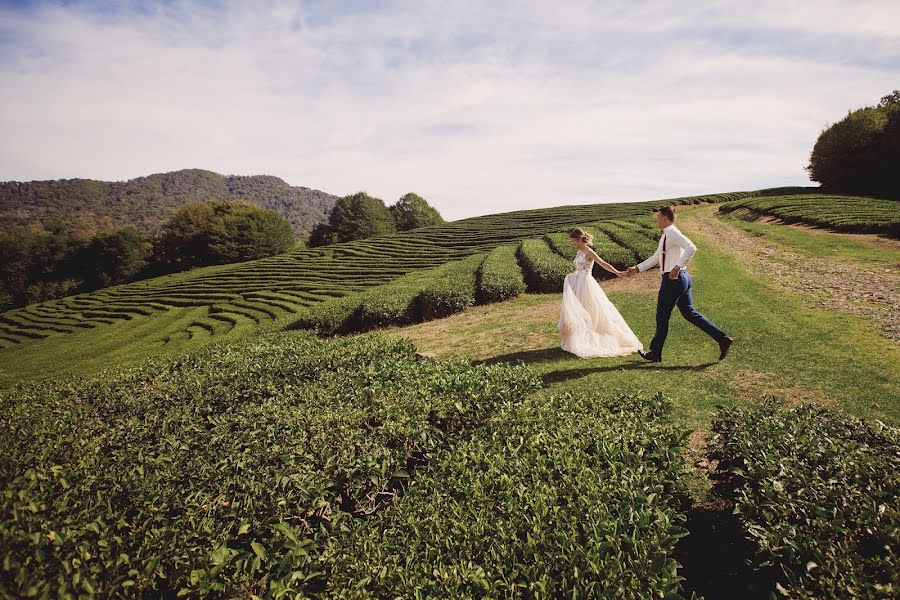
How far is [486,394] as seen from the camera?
5.47 m

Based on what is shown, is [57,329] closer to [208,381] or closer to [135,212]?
[208,381]

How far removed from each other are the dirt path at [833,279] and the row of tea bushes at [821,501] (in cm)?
719

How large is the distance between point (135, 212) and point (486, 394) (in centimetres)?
19068

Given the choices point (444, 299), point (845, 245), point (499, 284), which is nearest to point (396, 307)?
point (444, 299)

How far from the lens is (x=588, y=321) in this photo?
357 inches

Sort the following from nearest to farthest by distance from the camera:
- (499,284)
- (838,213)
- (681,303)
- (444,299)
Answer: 1. (681,303)
2. (444,299)
3. (499,284)
4. (838,213)

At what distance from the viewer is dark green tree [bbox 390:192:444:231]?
89375mm

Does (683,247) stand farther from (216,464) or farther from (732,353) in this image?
(216,464)

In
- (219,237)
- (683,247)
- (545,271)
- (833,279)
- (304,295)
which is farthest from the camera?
(219,237)

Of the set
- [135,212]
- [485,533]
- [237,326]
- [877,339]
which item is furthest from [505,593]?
[135,212]

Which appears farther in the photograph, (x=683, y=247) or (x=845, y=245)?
(x=845, y=245)

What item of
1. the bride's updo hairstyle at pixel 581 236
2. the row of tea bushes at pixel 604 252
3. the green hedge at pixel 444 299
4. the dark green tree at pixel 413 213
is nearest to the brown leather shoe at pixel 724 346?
the bride's updo hairstyle at pixel 581 236

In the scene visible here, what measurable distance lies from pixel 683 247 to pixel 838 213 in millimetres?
29588

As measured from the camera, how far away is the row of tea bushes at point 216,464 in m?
2.65
